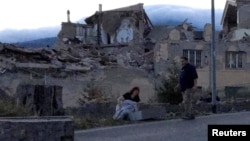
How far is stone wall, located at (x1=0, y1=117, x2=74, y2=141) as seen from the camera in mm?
11586

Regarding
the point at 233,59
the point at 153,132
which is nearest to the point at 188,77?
the point at 153,132

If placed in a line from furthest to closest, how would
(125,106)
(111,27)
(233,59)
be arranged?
1. (111,27)
2. (233,59)
3. (125,106)

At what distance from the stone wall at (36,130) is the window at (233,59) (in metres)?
49.2

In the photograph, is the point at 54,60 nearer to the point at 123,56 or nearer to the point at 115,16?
the point at 123,56

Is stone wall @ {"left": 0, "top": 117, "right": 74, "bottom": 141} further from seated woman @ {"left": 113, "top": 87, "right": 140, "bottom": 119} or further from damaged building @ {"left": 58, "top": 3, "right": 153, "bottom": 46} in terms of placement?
damaged building @ {"left": 58, "top": 3, "right": 153, "bottom": 46}

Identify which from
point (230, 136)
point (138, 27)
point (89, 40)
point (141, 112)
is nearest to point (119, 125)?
point (141, 112)

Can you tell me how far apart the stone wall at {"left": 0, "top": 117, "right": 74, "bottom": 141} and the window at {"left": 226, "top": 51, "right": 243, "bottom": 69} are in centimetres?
4916

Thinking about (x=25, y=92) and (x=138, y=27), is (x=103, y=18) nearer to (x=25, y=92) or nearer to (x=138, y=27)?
(x=138, y=27)

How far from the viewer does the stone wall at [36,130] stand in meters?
11.6

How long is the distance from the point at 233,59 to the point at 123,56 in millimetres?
9283

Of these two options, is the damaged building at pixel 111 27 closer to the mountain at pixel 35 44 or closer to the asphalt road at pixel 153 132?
the mountain at pixel 35 44

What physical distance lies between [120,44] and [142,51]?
12.1ft

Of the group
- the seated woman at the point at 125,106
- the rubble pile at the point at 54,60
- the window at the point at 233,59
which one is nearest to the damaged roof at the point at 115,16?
the window at the point at 233,59

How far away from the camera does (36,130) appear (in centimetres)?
1172
